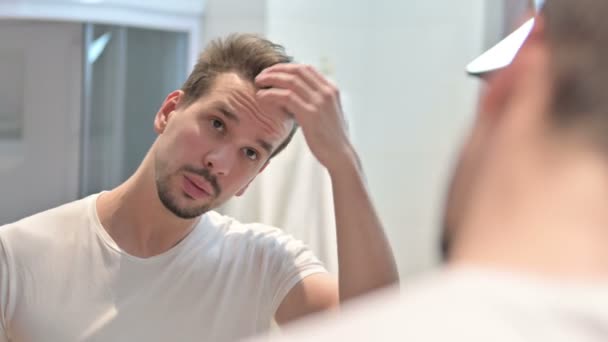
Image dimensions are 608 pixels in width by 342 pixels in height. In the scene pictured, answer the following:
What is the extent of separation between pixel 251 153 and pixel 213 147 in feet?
0.23

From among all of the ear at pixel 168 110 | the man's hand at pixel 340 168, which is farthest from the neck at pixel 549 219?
the ear at pixel 168 110

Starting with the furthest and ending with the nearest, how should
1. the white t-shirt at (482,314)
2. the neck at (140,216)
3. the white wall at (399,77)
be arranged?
1. the white wall at (399,77)
2. the neck at (140,216)
3. the white t-shirt at (482,314)

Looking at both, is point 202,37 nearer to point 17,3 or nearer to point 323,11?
point 323,11

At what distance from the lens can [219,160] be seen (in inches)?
42.3

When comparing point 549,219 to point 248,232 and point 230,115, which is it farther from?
point 248,232

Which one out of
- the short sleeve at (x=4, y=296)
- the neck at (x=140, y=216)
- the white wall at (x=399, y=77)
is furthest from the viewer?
the white wall at (x=399, y=77)

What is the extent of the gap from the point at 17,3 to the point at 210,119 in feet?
2.77

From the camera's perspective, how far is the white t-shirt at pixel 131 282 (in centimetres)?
104

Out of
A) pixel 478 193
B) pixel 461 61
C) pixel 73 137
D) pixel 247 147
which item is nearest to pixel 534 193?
pixel 478 193

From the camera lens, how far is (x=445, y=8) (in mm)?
1765

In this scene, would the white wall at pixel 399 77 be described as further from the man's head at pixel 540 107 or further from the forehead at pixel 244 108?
the man's head at pixel 540 107

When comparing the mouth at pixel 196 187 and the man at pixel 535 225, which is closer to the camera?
the man at pixel 535 225

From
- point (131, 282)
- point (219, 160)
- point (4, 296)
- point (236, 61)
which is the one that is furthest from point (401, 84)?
point (4, 296)

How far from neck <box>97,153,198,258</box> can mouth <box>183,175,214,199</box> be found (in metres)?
0.07
